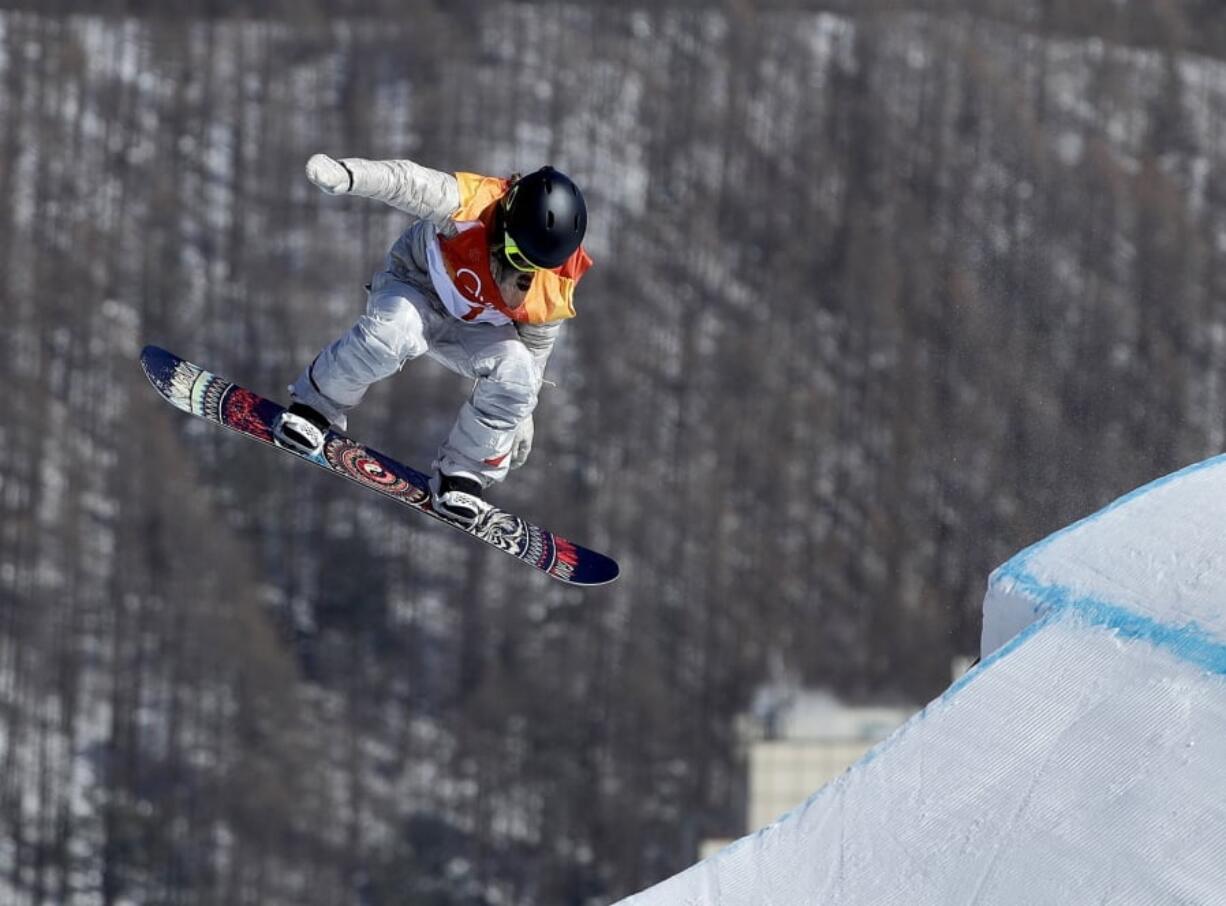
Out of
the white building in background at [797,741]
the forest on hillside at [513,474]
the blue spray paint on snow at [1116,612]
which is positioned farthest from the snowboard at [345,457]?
the white building in background at [797,741]

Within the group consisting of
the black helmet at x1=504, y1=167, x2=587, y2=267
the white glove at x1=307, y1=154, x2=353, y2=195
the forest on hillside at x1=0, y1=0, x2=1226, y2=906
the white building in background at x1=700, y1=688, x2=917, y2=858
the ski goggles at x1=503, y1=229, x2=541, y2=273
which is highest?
the white glove at x1=307, y1=154, x2=353, y2=195

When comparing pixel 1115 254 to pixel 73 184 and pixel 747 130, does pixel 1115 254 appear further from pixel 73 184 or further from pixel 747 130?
pixel 73 184

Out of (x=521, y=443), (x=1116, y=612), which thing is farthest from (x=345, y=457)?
(x=1116, y=612)

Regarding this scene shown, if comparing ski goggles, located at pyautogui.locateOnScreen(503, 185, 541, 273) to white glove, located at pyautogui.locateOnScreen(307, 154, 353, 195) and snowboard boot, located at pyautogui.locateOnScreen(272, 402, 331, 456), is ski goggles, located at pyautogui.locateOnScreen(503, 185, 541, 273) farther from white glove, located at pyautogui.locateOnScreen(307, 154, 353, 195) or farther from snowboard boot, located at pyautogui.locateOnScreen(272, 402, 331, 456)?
snowboard boot, located at pyautogui.locateOnScreen(272, 402, 331, 456)

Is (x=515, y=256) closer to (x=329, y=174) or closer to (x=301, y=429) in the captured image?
(x=329, y=174)

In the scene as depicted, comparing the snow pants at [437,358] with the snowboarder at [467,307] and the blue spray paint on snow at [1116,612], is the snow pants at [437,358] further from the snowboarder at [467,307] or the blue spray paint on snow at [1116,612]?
the blue spray paint on snow at [1116,612]

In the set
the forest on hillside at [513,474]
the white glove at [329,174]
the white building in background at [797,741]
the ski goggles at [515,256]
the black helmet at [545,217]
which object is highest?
the white glove at [329,174]

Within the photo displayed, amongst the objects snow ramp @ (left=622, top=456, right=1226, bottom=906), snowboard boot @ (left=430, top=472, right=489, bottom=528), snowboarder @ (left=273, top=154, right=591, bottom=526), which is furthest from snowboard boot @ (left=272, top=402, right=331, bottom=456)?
snow ramp @ (left=622, top=456, right=1226, bottom=906)
